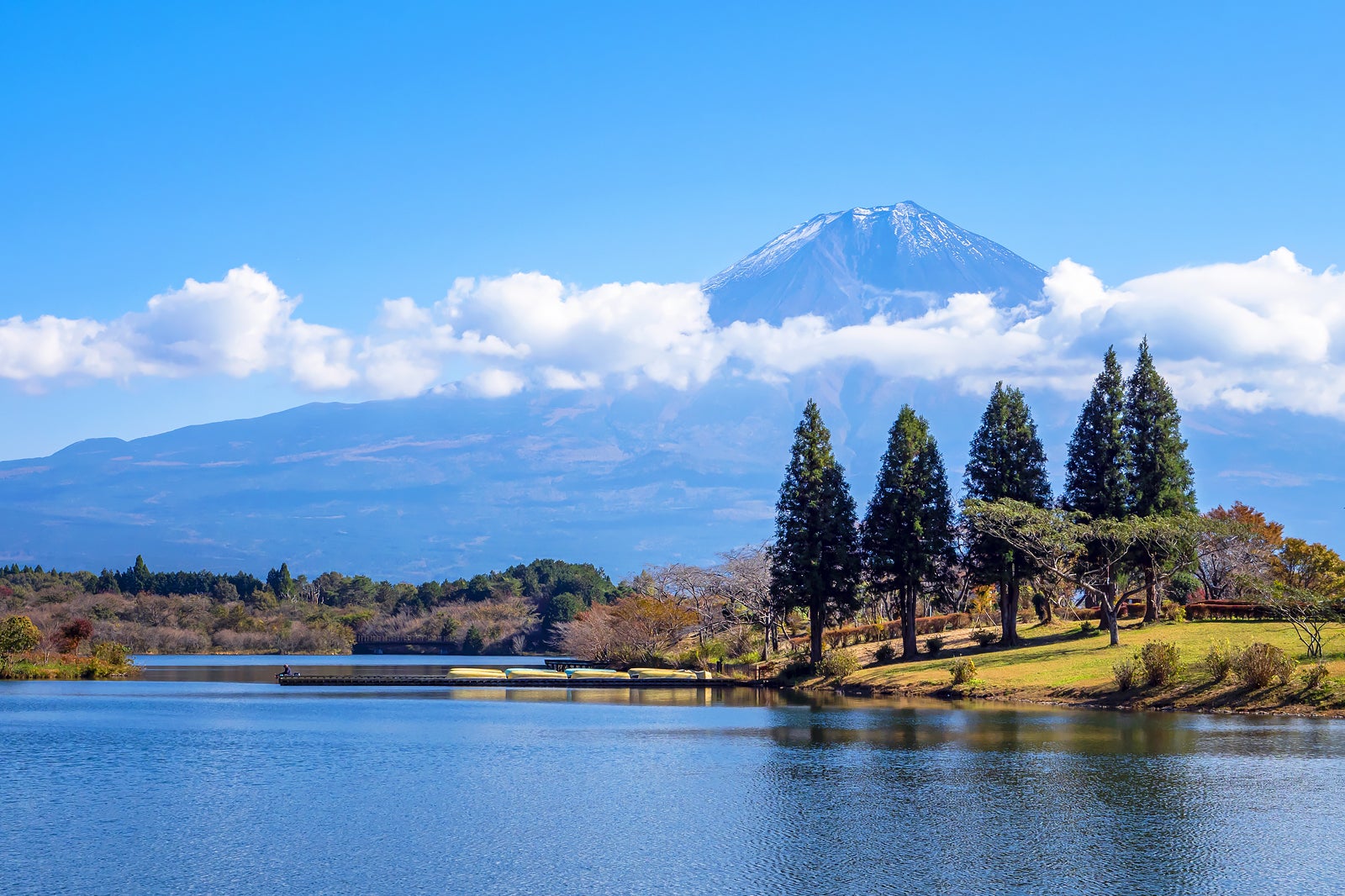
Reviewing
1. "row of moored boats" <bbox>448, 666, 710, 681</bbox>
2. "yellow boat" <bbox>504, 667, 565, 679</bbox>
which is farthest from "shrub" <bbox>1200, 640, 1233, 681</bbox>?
"yellow boat" <bbox>504, 667, 565, 679</bbox>

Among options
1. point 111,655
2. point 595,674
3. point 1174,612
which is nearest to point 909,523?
point 1174,612

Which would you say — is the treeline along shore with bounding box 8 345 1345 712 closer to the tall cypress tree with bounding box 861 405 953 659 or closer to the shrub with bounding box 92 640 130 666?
the tall cypress tree with bounding box 861 405 953 659

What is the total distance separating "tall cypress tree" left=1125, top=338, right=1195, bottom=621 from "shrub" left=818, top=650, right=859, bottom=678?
674 inches

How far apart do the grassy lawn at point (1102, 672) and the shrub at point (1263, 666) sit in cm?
35

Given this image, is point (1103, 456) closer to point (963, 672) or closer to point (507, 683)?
point (963, 672)

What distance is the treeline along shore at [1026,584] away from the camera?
174ft

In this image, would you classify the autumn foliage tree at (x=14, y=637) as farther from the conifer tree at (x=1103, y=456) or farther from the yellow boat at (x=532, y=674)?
the conifer tree at (x=1103, y=456)

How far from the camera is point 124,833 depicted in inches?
1017

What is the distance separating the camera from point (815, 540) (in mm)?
70938

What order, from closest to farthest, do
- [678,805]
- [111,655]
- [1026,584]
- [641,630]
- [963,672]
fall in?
[678,805] → [963,672] → [1026,584] → [111,655] → [641,630]

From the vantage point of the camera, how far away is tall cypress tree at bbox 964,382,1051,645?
69000 mm

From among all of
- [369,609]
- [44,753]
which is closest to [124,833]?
[44,753]

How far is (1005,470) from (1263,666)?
902 inches

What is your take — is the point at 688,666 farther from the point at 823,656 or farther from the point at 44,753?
the point at 44,753
